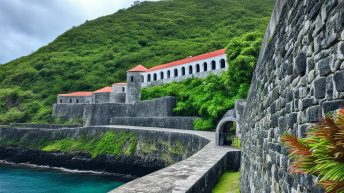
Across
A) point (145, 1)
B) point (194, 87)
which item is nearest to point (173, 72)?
point (194, 87)

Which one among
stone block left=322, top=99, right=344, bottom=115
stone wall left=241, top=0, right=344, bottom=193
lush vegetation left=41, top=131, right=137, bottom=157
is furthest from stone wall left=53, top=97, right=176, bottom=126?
stone block left=322, top=99, right=344, bottom=115

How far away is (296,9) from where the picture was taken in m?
3.47

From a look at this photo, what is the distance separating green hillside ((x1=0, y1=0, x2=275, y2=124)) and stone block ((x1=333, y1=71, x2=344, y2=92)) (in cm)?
4727

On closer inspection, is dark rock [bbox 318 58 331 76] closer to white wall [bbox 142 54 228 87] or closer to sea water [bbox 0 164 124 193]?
sea water [bbox 0 164 124 193]

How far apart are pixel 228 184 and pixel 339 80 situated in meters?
9.83

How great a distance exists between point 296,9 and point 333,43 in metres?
1.25

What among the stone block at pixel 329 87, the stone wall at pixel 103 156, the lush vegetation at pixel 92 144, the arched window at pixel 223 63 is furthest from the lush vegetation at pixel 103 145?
the stone block at pixel 329 87

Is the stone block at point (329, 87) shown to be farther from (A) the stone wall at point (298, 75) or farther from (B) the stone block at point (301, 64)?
(B) the stone block at point (301, 64)

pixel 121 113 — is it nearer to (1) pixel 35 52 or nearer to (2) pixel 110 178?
(2) pixel 110 178

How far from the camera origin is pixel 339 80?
221 centimetres

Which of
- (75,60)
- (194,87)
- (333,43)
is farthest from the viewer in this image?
(75,60)

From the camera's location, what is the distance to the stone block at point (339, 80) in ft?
7.11

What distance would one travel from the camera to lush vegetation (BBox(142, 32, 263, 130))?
86.9ft

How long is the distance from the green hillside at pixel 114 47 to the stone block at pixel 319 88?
46881 mm
